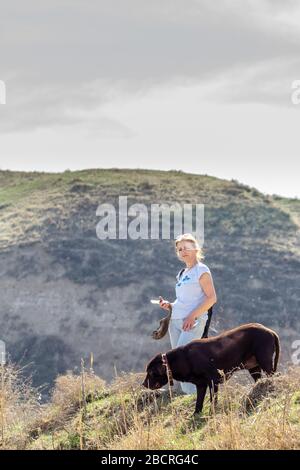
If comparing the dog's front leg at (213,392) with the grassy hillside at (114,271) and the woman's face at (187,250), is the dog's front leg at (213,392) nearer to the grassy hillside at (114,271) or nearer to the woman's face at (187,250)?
the woman's face at (187,250)

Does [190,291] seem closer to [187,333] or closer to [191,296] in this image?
[191,296]

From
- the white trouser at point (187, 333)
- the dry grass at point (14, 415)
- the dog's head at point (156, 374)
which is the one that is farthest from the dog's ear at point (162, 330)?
the dry grass at point (14, 415)

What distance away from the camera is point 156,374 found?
928cm

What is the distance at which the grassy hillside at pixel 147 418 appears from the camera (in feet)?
25.4

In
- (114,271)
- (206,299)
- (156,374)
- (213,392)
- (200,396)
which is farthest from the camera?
(114,271)

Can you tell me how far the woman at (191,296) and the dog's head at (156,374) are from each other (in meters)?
0.74

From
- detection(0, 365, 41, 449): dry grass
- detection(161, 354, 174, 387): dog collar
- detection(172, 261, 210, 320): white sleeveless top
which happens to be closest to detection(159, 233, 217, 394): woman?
detection(172, 261, 210, 320): white sleeveless top

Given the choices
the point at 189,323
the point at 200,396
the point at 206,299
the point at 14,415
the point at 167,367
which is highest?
the point at 206,299

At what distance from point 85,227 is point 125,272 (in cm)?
518

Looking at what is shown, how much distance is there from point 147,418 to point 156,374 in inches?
18.0

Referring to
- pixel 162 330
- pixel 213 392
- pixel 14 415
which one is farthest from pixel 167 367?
pixel 14 415

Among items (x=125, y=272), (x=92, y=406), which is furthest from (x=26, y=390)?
(x=125, y=272)

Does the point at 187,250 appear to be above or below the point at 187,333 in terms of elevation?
above

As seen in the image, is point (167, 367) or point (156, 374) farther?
point (156, 374)
